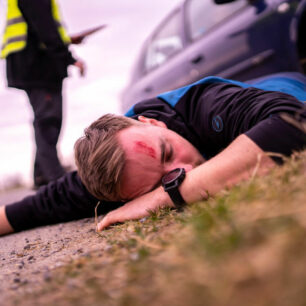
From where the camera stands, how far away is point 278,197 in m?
0.94

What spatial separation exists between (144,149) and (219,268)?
1329 mm

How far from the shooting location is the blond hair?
1909 mm

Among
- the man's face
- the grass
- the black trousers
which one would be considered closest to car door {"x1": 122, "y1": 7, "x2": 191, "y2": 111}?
the black trousers

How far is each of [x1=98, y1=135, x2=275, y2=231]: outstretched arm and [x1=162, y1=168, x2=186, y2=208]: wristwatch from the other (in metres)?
0.03

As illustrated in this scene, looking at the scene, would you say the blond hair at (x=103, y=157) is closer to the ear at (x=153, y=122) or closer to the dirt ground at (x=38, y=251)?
the ear at (x=153, y=122)

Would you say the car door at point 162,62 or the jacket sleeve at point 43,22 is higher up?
the jacket sleeve at point 43,22

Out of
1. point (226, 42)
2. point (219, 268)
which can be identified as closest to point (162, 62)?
point (226, 42)

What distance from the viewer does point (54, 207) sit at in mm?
2533

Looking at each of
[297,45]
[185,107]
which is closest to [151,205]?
[185,107]

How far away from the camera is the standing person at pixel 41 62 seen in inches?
131

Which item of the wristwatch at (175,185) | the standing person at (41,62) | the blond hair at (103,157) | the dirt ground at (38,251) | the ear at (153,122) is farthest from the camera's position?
the standing person at (41,62)

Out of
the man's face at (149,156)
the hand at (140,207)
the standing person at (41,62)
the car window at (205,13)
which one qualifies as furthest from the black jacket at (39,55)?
the hand at (140,207)

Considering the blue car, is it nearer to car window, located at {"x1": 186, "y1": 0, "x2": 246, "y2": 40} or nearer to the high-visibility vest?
car window, located at {"x1": 186, "y1": 0, "x2": 246, "y2": 40}

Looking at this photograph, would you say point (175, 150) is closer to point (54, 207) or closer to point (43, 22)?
point (54, 207)
